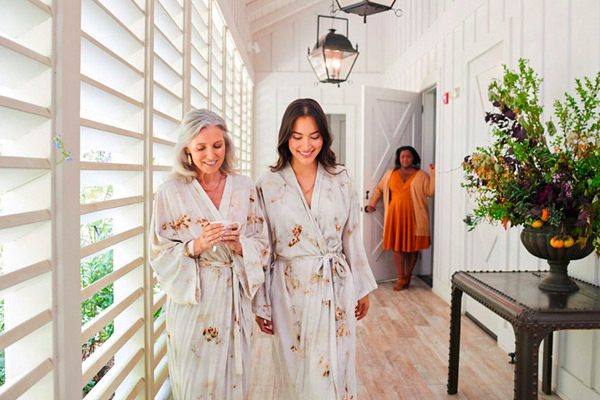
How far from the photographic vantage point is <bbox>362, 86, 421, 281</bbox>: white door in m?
5.59

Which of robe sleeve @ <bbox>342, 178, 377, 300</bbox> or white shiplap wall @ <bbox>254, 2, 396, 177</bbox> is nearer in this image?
robe sleeve @ <bbox>342, 178, 377, 300</bbox>

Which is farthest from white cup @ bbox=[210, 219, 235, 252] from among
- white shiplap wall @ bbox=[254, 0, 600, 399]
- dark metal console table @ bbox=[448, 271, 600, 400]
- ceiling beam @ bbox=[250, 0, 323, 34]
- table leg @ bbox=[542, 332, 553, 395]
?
ceiling beam @ bbox=[250, 0, 323, 34]

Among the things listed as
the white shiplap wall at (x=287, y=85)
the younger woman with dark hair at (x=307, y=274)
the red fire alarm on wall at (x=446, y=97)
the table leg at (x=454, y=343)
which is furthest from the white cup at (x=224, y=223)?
the white shiplap wall at (x=287, y=85)

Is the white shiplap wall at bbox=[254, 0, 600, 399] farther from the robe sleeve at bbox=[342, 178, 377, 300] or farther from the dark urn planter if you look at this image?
the robe sleeve at bbox=[342, 178, 377, 300]

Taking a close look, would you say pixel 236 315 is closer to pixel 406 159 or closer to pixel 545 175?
pixel 545 175

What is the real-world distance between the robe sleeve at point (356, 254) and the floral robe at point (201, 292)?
0.44 meters

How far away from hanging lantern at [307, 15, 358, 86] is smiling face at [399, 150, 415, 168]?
1174 millimetres

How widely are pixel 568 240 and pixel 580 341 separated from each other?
2.41 feet

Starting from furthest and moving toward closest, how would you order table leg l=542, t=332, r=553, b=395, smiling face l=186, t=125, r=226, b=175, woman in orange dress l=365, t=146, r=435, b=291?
woman in orange dress l=365, t=146, r=435, b=291 → table leg l=542, t=332, r=553, b=395 → smiling face l=186, t=125, r=226, b=175

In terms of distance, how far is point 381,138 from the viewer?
18.8ft

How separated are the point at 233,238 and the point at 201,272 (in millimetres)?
188

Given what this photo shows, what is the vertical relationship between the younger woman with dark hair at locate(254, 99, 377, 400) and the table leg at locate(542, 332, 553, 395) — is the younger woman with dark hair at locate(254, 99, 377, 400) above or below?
above

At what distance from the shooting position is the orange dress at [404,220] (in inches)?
210

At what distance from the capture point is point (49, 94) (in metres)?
1.18
